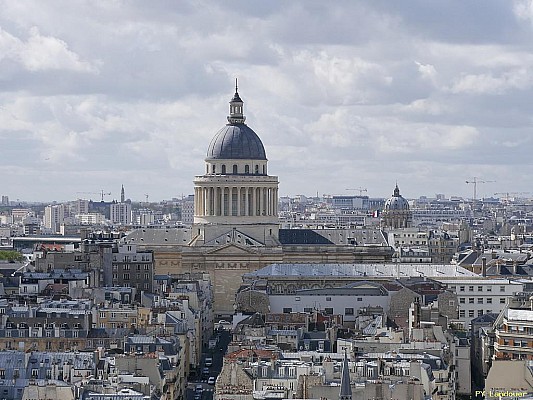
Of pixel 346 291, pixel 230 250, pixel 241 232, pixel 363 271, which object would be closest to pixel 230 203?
pixel 241 232

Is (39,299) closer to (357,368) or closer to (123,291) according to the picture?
(123,291)

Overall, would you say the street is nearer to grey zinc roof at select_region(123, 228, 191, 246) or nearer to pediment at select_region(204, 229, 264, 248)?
pediment at select_region(204, 229, 264, 248)

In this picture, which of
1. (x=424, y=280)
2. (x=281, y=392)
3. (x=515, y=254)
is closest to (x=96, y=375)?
(x=281, y=392)

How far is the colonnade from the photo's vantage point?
192m

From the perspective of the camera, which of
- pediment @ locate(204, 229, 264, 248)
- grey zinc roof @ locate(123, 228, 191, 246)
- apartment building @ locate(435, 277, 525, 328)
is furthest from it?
grey zinc roof @ locate(123, 228, 191, 246)

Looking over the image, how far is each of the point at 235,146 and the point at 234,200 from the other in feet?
17.2

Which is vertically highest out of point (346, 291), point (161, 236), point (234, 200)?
point (234, 200)

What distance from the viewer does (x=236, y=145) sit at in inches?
7613

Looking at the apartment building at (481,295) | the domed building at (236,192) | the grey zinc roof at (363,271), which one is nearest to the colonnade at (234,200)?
the domed building at (236,192)

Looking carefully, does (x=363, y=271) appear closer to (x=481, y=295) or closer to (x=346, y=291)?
(x=481, y=295)

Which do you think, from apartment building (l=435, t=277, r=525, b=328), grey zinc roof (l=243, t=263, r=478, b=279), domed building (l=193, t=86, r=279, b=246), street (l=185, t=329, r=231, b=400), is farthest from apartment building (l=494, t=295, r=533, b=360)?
domed building (l=193, t=86, r=279, b=246)

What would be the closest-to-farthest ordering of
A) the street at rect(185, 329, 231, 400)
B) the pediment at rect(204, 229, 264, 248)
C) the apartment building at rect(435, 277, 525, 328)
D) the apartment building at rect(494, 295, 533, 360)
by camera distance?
1. the street at rect(185, 329, 231, 400)
2. the apartment building at rect(494, 295, 533, 360)
3. the apartment building at rect(435, 277, 525, 328)
4. the pediment at rect(204, 229, 264, 248)

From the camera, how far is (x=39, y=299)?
124 meters

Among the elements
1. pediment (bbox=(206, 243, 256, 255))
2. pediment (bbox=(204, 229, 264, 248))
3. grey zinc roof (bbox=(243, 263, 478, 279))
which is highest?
pediment (bbox=(204, 229, 264, 248))
